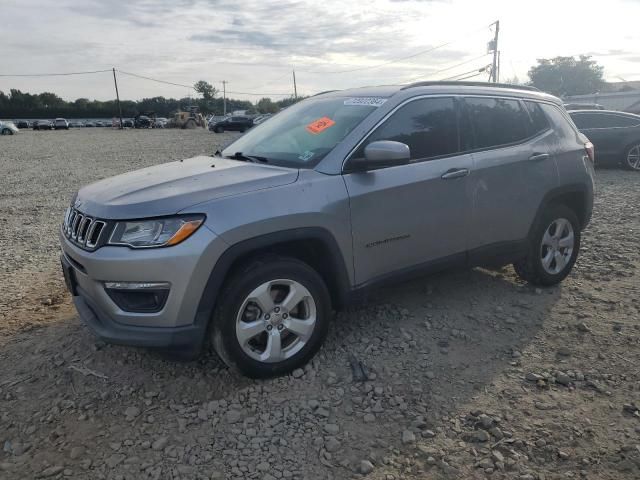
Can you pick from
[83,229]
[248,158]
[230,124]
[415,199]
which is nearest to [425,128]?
[415,199]

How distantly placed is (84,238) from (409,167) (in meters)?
2.17

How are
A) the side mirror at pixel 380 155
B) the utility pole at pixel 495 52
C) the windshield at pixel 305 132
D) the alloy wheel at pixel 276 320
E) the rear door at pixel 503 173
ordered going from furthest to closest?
the utility pole at pixel 495 52 → the rear door at pixel 503 173 → the windshield at pixel 305 132 → the side mirror at pixel 380 155 → the alloy wheel at pixel 276 320

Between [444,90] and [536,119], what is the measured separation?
1093 mm

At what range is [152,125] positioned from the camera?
213ft

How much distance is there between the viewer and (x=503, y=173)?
422cm

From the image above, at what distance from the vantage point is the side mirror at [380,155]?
10.9ft

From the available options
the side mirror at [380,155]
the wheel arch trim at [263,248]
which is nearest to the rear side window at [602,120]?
the side mirror at [380,155]

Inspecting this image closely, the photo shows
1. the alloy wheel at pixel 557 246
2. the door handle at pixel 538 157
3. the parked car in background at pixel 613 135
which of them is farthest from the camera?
the parked car in background at pixel 613 135

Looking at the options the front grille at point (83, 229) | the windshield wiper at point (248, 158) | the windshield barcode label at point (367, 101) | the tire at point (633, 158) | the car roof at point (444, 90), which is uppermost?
the car roof at point (444, 90)

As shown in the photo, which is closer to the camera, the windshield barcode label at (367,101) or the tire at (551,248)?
the windshield barcode label at (367,101)

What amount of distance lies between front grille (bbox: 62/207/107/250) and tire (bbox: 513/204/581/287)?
3.44 meters

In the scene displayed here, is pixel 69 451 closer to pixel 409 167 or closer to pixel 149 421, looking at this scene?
pixel 149 421

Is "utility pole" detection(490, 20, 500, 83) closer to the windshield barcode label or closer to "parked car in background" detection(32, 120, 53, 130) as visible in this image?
the windshield barcode label

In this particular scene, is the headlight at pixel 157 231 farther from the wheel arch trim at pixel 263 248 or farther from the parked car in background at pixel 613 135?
the parked car in background at pixel 613 135
